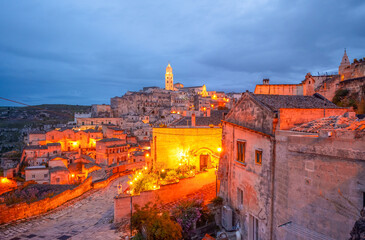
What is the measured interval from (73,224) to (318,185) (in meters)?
14.6

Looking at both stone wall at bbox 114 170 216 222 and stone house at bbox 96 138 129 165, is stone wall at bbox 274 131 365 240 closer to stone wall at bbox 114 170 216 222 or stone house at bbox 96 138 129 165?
stone wall at bbox 114 170 216 222

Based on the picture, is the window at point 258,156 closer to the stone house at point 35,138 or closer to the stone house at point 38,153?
the stone house at point 38,153

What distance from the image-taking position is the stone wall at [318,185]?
4.98 metres

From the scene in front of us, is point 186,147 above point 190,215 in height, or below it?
above

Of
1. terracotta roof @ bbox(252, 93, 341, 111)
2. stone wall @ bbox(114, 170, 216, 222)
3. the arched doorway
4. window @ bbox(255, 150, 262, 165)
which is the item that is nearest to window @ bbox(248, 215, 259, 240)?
window @ bbox(255, 150, 262, 165)

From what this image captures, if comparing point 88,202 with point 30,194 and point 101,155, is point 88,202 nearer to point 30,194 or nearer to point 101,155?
point 30,194

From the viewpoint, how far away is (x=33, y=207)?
15297mm

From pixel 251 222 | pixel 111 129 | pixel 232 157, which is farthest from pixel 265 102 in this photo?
pixel 111 129

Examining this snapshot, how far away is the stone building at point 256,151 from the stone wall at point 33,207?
539 inches

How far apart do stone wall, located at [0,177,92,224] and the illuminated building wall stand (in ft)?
26.2

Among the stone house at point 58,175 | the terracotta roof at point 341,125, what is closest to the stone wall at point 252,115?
the terracotta roof at point 341,125

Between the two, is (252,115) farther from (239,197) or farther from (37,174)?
(37,174)

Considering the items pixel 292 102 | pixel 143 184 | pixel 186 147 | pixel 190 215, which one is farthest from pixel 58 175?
pixel 292 102

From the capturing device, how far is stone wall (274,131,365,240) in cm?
498
